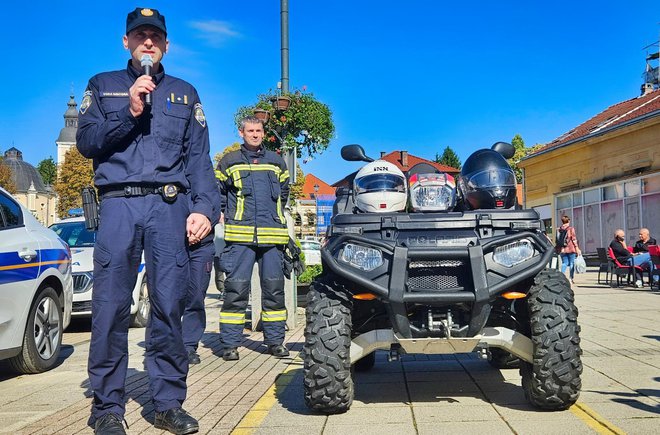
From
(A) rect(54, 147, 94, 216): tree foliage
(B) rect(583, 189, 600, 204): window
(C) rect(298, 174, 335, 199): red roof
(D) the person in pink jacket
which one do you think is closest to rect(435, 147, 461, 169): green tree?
(C) rect(298, 174, 335, 199): red roof

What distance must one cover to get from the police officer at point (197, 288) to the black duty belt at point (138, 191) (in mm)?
389

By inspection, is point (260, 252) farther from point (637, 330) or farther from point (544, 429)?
point (637, 330)

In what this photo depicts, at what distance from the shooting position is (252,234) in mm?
7137

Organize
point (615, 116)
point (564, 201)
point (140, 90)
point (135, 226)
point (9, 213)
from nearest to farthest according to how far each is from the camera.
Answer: point (140, 90) → point (135, 226) → point (9, 213) → point (615, 116) → point (564, 201)

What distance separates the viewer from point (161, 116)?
4.13m

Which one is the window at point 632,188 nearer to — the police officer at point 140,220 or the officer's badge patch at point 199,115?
the officer's badge patch at point 199,115

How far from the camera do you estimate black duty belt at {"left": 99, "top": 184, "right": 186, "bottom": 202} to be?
4004 millimetres

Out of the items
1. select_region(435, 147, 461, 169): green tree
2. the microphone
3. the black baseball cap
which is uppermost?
select_region(435, 147, 461, 169): green tree

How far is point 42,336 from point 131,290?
3.09 meters

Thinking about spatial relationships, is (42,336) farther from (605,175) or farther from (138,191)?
(605,175)

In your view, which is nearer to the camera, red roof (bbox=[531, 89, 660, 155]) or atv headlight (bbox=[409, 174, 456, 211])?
atv headlight (bbox=[409, 174, 456, 211])

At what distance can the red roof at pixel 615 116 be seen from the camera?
30438 millimetres

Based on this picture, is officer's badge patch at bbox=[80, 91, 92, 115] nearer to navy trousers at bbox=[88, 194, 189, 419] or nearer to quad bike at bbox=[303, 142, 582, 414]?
navy trousers at bbox=[88, 194, 189, 419]

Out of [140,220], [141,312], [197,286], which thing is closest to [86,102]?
[140,220]
